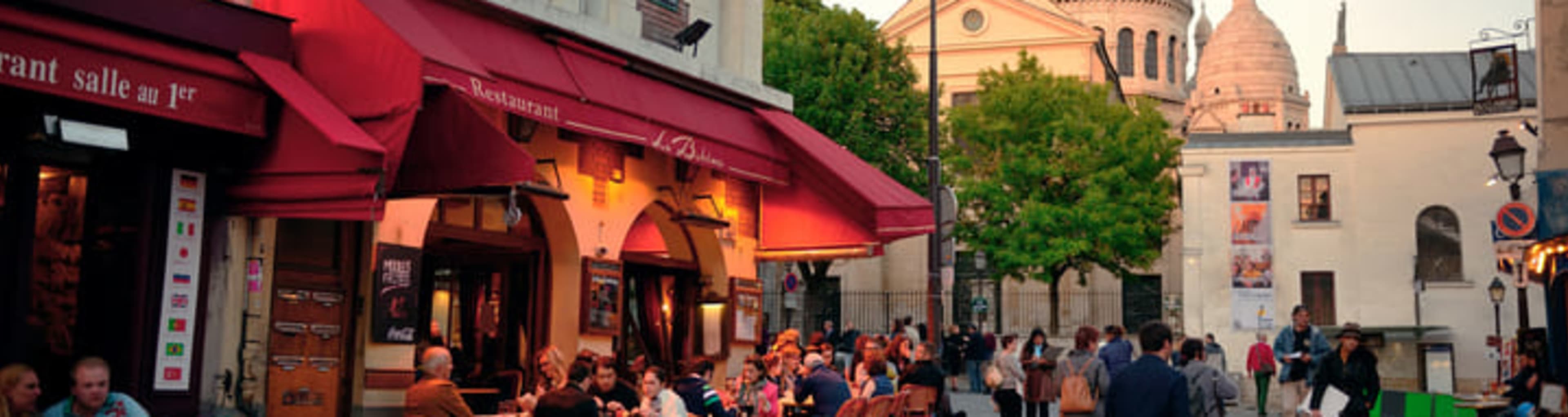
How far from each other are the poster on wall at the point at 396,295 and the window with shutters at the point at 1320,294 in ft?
93.7

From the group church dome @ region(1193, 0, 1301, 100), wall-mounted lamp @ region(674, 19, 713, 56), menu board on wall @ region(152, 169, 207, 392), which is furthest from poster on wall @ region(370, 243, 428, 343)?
church dome @ region(1193, 0, 1301, 100)

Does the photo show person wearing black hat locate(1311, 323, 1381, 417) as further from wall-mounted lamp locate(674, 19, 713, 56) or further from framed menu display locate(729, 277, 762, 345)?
wall-mounted lamp locate(674, 19, 713, 56)

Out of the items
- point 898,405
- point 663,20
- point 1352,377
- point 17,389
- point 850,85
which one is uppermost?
point 850,85

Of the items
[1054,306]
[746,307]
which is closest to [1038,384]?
A: [746,307]

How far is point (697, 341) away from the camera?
15945 millimetres

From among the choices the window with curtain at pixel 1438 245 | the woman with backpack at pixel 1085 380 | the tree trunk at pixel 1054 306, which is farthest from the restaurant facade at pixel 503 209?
the tree trunk at pixel 1054 306

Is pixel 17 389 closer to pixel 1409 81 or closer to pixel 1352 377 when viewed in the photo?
pixel 1352 377

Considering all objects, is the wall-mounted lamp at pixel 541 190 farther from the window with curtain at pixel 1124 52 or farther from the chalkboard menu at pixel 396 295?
the window with curtain at pixel 1124 52

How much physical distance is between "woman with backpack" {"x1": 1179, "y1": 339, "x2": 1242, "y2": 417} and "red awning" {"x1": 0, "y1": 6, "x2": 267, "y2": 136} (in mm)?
6806

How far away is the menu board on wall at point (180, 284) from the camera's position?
28.0 ft

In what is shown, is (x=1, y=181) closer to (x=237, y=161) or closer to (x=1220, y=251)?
(x=237, y=161)

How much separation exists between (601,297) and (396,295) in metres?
3.07

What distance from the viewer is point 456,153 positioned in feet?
30.6

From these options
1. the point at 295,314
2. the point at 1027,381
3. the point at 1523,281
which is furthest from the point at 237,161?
the point at 1523,281
